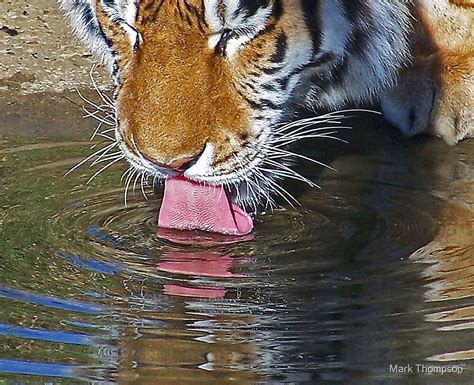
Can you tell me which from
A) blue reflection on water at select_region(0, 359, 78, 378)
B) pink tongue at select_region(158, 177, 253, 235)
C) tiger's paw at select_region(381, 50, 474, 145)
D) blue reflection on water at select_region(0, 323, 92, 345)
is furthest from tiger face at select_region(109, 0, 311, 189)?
tiger's paw at select_region(381, 50, 474, 145)

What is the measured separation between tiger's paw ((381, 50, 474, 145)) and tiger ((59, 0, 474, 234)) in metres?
0.17

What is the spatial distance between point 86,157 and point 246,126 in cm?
76

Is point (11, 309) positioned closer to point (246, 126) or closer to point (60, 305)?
point (60, 305)

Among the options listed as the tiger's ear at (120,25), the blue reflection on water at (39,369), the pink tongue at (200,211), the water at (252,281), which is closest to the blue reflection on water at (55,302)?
the water at (252,281)

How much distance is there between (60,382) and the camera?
85.4 inches

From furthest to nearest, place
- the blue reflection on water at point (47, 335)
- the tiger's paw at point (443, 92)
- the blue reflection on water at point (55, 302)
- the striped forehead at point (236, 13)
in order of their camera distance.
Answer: the tiger's paw at point (443, 92)
the striped forehead at point (236, 13)
the blue reflection on water at point (55, 302)
the blue reflection on water at point (47, 335)

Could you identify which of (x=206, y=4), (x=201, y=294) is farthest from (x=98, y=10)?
(x=201, y=294)

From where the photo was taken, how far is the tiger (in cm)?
260

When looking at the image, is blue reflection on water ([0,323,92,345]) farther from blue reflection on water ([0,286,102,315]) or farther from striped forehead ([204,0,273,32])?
striped forehead ([204,0,273,32])

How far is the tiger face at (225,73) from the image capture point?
2592 millimetres

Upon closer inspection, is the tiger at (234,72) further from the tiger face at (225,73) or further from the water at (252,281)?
the water at (252,281)

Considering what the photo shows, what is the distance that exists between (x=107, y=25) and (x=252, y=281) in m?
0.64

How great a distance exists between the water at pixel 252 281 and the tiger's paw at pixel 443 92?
0.21ft

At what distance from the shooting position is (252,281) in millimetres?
2674
